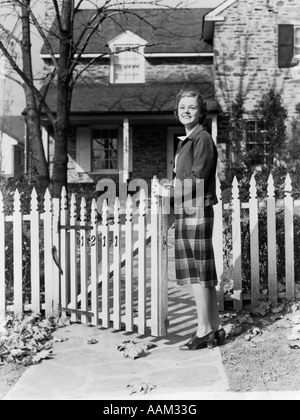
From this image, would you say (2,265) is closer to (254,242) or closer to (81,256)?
(81,256)

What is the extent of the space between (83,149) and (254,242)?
12.1m

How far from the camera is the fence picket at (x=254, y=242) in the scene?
4961 mm

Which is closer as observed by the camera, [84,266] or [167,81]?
[84,266]

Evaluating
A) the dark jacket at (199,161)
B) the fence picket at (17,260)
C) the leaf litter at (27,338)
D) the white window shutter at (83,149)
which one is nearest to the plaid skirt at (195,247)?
the dark jacket at (199,161)

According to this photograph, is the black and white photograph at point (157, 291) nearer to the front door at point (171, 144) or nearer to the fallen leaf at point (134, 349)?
the fallen leaf at point (134, 349)

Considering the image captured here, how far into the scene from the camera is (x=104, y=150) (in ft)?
56.1

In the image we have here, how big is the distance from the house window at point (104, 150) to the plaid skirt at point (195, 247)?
1329 cm

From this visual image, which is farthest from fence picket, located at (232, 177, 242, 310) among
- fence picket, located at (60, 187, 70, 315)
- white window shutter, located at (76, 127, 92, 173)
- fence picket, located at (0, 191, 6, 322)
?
white window shutter, located at (76, 127, 92, 173)

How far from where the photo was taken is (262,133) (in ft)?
50.5

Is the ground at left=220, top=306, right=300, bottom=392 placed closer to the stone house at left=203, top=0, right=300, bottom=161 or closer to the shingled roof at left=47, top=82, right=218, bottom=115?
the shingled roof at left=47, top=82, right=218, bottom=115

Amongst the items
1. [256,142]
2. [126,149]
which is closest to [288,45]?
[256,142]
